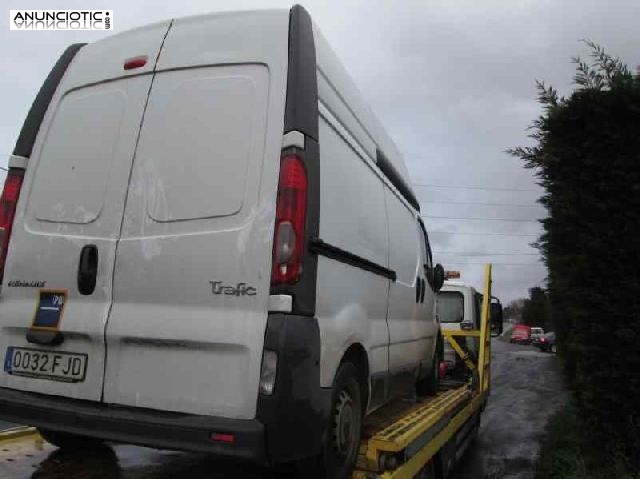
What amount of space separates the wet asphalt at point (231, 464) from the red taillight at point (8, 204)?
1.16 m

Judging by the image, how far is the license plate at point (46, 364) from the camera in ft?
9.64

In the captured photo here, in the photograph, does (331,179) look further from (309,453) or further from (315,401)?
(309,453)

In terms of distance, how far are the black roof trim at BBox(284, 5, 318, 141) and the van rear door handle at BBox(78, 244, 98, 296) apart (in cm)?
114

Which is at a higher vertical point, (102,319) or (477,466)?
(102,319)

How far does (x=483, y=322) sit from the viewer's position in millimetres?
6883

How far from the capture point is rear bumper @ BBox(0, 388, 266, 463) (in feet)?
8.38

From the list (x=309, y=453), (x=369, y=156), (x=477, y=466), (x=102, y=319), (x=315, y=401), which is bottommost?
(x=477, y=466)

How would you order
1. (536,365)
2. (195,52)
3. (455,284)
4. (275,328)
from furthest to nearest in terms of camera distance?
(536,365)
(455,284)
(195,52)
(275,328)

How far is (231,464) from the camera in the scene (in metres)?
3.67

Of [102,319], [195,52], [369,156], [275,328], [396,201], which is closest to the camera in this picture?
[275,328]

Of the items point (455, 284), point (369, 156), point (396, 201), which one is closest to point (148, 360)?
point (369, 156)

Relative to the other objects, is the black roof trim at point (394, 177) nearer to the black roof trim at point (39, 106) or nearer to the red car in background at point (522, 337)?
the black roof trim at point (39, 106)

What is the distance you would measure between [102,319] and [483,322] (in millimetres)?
4969

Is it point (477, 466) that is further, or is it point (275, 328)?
point (477, 466)
